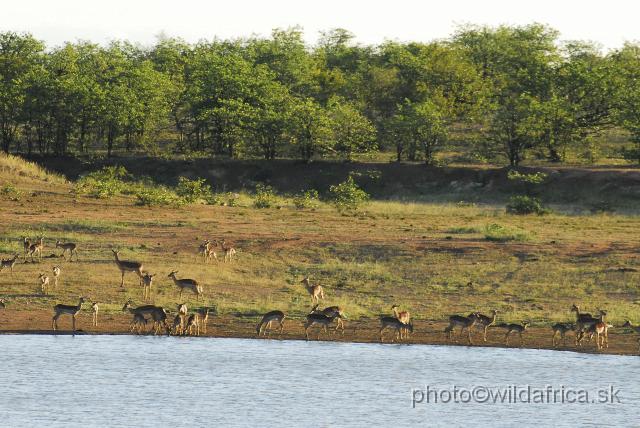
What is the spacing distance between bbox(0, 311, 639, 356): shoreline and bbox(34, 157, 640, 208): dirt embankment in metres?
30.9

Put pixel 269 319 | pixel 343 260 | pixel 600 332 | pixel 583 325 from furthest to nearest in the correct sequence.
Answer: pixel 343 260
pixel 269 319
pixel 583 325
pixel 600 332

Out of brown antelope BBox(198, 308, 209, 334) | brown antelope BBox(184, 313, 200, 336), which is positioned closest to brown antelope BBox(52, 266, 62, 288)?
brown antelope BBox(198, 308, 209, 334)

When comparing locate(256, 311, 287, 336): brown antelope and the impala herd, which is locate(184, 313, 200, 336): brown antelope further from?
locate(256, 311, 287, 336): brown antelope

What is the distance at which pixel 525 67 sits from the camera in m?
81.3

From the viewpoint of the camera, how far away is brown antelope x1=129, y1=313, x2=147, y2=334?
26.9m

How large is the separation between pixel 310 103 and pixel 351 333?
4578 centimetres

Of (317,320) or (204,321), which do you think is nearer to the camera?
(317,320)

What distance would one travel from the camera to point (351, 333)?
27.5 meters

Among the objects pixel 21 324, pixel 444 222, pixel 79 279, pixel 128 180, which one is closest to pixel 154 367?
pixel 21 324

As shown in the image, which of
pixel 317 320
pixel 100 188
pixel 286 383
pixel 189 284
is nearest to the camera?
pixel 286 383

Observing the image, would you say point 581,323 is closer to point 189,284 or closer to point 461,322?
point 461,322

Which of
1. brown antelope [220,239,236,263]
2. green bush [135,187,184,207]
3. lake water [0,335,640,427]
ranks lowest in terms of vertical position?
lake water [0,335,640,427]

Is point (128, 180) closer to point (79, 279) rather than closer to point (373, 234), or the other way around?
point (373, 234)

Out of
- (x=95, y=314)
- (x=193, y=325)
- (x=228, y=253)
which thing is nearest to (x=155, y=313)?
(x=193, y=325)
